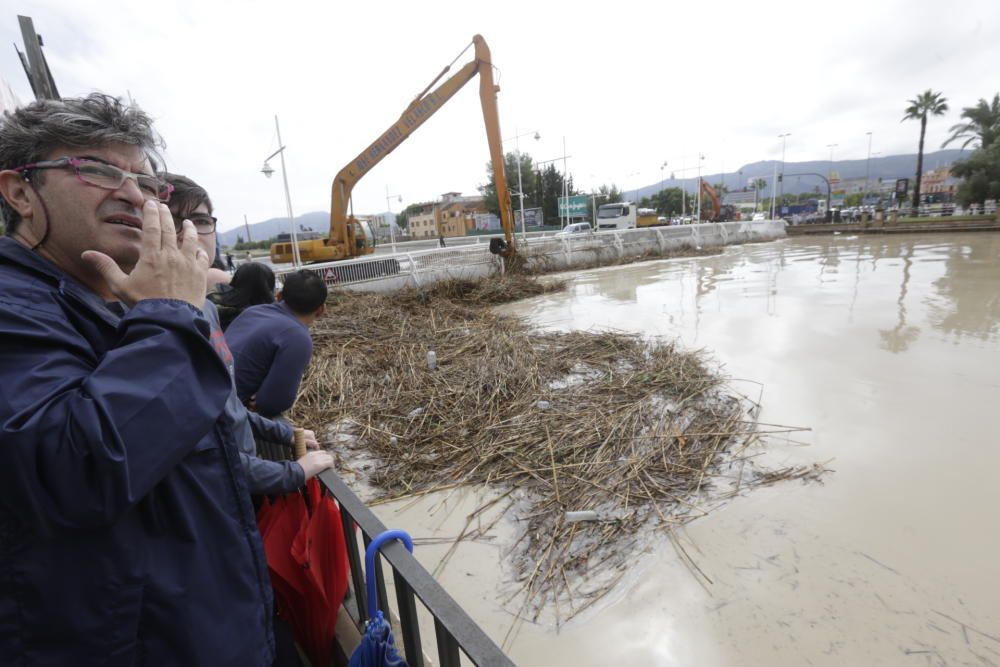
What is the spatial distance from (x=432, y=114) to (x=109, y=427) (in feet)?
33.6

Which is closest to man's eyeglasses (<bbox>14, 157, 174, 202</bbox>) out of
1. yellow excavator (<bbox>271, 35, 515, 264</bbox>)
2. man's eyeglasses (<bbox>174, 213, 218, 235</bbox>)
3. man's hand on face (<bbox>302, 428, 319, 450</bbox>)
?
man's eyeglasses (<bbox>174, 213, 218, 235</bbox>)

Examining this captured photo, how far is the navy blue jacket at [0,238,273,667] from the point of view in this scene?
701 mm

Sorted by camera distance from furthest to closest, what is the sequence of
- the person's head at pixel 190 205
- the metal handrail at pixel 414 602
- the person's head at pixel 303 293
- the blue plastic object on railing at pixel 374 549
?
the person's head at pixel 303 293 → the person's head at pixel 190 205 → the blue plastic object on railing at pixel 374 549 → the metal handrail at pixel 414 602

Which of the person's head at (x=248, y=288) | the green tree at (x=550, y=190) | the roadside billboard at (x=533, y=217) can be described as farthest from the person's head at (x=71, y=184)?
the green tree at (x=550, y=190)

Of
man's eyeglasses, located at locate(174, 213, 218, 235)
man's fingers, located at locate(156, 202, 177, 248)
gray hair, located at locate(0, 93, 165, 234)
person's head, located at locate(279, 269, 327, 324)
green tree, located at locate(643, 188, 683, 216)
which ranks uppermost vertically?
green tree, located at locate(643, 188, 683, 216)

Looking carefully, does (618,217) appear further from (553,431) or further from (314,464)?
(314,464)

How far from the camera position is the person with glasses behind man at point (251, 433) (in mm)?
1390

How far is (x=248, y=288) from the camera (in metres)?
2.95

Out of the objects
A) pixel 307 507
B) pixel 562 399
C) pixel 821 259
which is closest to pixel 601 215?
pixel 821 259

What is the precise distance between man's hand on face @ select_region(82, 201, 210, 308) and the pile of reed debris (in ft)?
5.96

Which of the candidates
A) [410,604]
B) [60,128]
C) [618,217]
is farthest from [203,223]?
[618,217]

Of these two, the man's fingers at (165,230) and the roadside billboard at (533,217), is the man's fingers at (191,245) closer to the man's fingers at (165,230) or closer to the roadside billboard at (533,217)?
the man's fingers at (165,230)

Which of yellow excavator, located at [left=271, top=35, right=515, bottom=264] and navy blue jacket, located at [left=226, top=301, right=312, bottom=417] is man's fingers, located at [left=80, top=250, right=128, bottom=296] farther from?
yellow excavator, located at [left=271, top=35, right=515, bottom=264]

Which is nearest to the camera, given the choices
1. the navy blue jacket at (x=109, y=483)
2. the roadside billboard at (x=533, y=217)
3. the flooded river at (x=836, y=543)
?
the navy blue jacket at (x=109, y=483)
